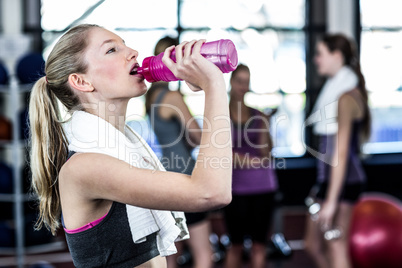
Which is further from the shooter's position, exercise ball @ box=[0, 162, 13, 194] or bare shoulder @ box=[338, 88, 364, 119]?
exercise ball @ box=[0, 162, 13, 194]

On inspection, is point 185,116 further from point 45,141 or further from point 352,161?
point 45,141

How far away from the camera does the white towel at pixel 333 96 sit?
2.32m

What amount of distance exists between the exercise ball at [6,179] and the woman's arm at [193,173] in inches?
98.5

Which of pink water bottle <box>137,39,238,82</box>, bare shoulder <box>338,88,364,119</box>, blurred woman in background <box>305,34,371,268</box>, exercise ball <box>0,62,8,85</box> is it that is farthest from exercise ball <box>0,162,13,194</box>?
pink water bottle <box>137,39,238,82</box>

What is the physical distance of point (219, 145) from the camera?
83 cm

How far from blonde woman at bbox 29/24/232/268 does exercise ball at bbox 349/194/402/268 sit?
1.49 meters

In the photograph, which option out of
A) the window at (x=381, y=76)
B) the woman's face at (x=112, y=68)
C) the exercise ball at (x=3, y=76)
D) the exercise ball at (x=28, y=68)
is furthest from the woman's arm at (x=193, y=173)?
the window at (x=381, y=76)

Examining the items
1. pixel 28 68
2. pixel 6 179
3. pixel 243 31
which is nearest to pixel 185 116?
pixel 28 68

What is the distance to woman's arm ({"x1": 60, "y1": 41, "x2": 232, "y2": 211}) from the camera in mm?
815

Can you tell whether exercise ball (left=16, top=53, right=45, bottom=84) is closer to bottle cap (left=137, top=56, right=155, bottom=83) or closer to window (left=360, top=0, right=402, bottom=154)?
bottle cap (left=137, top=56, right=155, bottom=83)

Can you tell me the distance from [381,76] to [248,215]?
3.11 meters

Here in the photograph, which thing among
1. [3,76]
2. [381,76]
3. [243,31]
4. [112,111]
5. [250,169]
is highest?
[243,31]

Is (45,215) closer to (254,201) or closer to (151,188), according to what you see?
(151,188)

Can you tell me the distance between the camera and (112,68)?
1.00 metres
